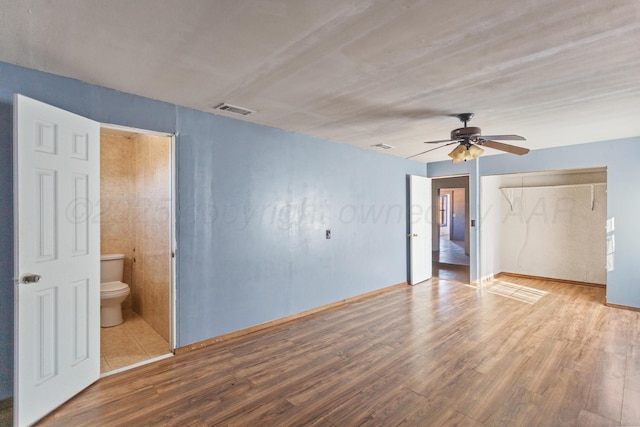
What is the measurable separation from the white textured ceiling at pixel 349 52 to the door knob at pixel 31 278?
140cm

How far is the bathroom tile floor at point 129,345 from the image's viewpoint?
9.06ft

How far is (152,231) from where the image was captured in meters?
3.51

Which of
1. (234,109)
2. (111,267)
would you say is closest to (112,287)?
(111,267)

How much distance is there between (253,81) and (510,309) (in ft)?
14.2

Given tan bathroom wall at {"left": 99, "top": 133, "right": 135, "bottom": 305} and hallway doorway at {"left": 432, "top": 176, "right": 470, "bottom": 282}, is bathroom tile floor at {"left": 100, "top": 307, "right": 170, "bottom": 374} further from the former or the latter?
hallway doorway at {"left": 432, "top": 176, "right": 470, "bottom": 282}

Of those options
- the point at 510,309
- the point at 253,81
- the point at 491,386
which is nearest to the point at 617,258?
the point at 510,309

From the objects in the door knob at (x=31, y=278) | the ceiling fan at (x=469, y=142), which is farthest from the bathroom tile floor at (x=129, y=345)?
the ceiling fan at (x=469, y=142)

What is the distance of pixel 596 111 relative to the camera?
120 inches

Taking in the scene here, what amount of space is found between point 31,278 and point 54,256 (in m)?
0.20

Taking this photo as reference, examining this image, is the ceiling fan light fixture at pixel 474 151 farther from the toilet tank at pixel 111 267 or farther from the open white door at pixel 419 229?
the toilet tank at pixel 111 267

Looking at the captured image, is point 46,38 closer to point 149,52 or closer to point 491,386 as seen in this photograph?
point 149,52

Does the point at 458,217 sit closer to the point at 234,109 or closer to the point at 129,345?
the point at 234,109

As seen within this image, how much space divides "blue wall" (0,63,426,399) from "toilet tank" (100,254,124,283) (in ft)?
5.36

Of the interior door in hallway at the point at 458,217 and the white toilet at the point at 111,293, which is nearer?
the white toilet at the point at 111,293
